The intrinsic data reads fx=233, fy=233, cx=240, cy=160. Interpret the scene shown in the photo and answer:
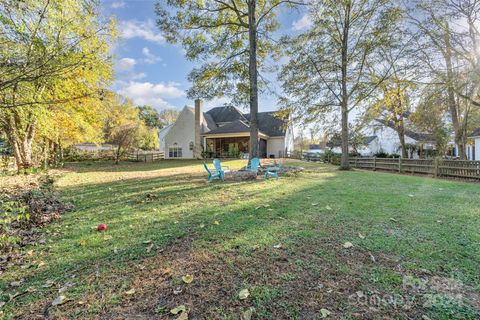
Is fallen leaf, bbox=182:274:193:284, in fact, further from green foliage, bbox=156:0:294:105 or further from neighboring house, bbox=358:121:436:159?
neighboring house, bbox=358:121:436:159

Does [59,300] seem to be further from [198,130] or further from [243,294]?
[198,130]

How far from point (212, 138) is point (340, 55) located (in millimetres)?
18197

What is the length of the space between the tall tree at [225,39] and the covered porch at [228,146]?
15.8 metres

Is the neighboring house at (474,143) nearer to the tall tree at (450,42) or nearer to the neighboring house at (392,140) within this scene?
the neighboring house at (392,140)

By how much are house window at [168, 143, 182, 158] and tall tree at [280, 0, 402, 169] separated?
19149 millimetres

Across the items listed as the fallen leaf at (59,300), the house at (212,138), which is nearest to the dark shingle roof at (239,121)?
the house at (212,138)

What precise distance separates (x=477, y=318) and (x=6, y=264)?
4.93m

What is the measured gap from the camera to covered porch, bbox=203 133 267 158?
91.6 feet

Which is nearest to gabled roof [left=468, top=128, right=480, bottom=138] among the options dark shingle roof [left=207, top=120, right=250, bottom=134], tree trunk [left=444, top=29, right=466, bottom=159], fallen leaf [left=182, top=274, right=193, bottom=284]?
tree trunk [left=444, top=29, right=466, bottom=159]

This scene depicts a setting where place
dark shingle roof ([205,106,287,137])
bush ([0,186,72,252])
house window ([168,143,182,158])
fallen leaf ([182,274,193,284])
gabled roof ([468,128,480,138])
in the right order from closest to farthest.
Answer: fallen leaf ([182,274,193,284]), bush ([0,186,72,252]), gabled roof ([468,128,480,138]), dark shingle roof ([205,106,287,137]), house window ([168,143,182,158])

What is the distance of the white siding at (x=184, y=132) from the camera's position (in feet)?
98.2

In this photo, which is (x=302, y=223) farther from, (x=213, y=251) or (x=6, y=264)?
(x=6, y=264)

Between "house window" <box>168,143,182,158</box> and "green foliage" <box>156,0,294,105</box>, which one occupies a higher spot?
"green foliage" <box>156,0,294,105</box>

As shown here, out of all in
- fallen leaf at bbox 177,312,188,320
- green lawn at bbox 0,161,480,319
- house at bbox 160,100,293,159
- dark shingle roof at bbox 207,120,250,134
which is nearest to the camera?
fallen leaf at bbox 177,312,188,320
